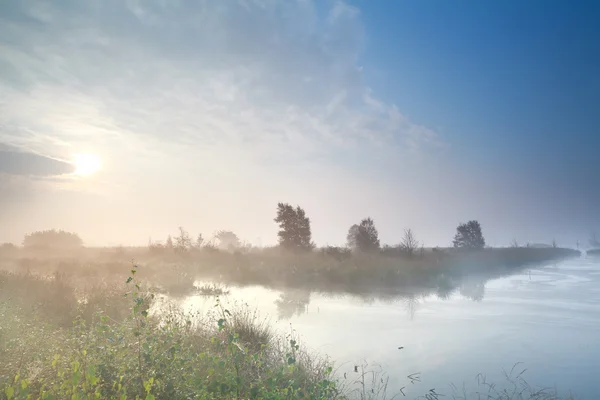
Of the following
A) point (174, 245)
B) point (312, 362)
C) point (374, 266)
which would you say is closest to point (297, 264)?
point (374, 266)

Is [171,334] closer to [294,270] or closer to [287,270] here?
[294,270]

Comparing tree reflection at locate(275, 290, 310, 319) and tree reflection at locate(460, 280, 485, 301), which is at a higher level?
tree reflection at locate(460, 280, 485, 301)

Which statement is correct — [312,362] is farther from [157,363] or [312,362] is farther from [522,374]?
[522,374]

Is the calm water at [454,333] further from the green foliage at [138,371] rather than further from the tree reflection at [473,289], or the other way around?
the green foliage at [138,371]

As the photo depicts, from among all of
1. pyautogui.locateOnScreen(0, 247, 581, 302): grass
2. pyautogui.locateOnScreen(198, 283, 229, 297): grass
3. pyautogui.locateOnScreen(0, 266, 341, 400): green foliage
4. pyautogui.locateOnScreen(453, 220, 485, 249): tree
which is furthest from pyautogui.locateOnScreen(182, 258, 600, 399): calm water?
pyautogui.locateOnScreen(453, 220, 485, 249): tree

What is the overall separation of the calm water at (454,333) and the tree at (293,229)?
23270 millimetres

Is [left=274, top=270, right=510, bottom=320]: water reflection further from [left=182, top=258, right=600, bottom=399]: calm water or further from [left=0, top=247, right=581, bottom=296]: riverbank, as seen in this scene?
[left=0, top=247, right=581, bottom=296]: riverbank

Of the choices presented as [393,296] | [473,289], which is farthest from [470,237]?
[393,296]

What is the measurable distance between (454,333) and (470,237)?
4583 cm

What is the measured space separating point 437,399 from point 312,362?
2.78 meters

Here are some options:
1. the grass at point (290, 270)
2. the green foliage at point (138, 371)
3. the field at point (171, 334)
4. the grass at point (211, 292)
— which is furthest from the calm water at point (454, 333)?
the grass at point (290, 270)

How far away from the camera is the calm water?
860cm

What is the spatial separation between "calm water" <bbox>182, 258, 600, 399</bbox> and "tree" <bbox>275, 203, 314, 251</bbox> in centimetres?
2327

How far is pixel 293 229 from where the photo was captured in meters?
45.6
